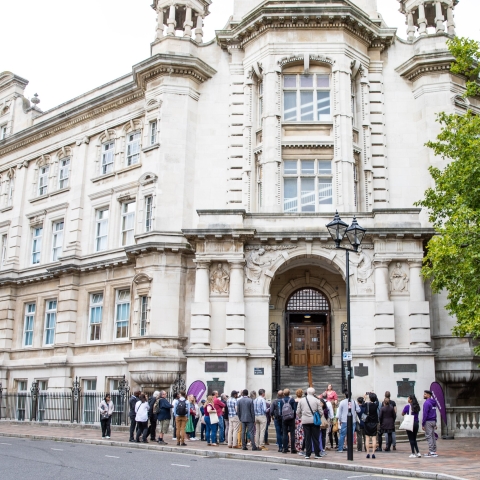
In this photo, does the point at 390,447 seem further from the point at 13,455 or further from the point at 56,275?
the point at 56,275

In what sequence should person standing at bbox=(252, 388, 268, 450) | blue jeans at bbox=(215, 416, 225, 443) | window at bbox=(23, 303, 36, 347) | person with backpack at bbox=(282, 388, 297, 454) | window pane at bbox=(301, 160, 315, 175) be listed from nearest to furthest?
person with backpack at bbox=(282, 388, 297, 454), person standing at bbox=(252, 388, 268, 450), blue jeans at bbox=(215, 416, 225, 443), window pane at bbox=(301, 160, 315, 175), window at bbox=(23, 303, 36, 347)

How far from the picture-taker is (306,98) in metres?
29.8

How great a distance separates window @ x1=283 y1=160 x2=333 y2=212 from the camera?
2827 cm

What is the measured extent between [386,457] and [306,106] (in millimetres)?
17804

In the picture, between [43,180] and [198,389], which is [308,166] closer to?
[198,389]

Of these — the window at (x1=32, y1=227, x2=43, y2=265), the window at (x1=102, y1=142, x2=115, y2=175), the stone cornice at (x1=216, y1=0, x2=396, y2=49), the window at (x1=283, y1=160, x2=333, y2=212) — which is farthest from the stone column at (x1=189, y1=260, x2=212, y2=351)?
the window at (x1=32, y1=227, x2=43, y2=265)

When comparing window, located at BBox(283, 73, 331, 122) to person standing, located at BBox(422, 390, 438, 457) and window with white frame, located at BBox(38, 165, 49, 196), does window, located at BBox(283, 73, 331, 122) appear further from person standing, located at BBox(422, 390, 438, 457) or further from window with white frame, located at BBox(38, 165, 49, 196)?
window with white frame, located at BBox(38, 165, 49, 196)

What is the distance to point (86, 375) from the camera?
31.5 m

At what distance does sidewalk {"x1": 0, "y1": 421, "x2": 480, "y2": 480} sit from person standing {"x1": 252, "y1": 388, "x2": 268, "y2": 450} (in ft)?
1.56

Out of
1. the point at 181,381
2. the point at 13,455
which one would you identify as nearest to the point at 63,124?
the point at 181,381

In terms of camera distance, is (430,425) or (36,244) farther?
(36,244)

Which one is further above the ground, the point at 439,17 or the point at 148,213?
the point at 439,17

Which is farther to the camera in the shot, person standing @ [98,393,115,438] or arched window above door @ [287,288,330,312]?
arched window above door @ [287,288,330,312]

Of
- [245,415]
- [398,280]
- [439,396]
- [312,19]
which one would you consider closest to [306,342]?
[398,280]
